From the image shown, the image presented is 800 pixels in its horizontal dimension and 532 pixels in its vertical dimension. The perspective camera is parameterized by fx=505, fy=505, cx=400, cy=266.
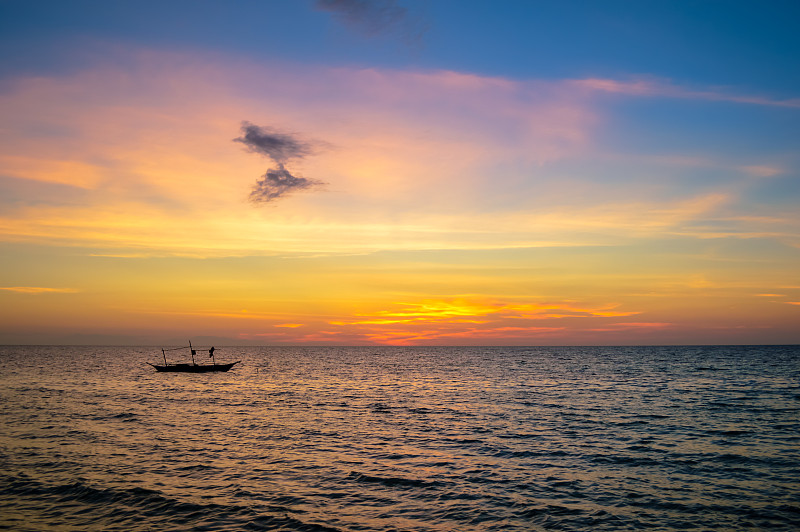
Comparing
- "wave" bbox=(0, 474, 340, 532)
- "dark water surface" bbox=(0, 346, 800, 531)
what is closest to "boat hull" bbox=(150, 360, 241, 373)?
"dark water surface" bbox=(0, 346, 800, 531)

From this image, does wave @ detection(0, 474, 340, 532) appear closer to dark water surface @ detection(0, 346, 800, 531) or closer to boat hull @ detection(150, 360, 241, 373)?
dark water surface @ detection(0, 346, 800, 531)

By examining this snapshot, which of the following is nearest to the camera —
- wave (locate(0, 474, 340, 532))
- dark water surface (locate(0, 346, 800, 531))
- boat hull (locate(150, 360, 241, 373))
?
wave (locate(0, 474, 340, 532))

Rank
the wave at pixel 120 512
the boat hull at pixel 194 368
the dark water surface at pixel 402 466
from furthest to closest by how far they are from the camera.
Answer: the boat hull at pixel 194 368
the dark water surface at pixel 402 466
the wave at pixel 120 512

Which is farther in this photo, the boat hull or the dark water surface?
the boat hull

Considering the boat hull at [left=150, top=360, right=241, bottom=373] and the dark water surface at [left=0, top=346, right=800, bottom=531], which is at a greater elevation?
the dark water surface at [left=0, top=346, right=800, bottom=531]

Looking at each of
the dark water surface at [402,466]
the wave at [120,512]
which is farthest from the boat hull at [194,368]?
the wave at [120,512]

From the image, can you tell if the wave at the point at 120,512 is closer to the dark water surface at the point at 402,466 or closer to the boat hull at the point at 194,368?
the dark water surface at the point at 402,466

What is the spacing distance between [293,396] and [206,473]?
3920cm

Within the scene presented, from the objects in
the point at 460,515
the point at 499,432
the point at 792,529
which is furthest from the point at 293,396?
the point at 792,529

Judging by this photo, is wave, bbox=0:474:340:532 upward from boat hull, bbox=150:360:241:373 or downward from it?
upward

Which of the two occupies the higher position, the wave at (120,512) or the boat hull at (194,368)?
the wave at (120,512)

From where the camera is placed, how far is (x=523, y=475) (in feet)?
89.7

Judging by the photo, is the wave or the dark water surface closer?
the wave

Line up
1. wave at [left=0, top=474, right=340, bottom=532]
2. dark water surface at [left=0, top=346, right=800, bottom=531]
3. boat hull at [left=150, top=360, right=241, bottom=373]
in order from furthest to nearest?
boat hull at [left=150, top=360, right=241, bottom=373]
dark water surface at [left=0, top=346, right=800, bottom=531]
wave at [left=0, top=474, right=340, bottom=532]
